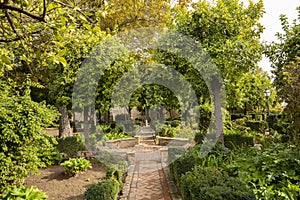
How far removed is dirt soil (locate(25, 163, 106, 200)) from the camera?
5680mm

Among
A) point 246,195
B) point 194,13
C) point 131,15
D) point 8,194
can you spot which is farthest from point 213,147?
point 131,15

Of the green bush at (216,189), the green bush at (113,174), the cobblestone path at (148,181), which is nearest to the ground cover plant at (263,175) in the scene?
the green bush at (216,189)

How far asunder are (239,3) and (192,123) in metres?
10.2

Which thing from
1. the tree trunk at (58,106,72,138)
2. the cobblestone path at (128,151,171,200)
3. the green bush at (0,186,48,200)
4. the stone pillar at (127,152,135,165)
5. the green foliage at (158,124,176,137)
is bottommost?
the cobblestone path at (128,151,171,200)

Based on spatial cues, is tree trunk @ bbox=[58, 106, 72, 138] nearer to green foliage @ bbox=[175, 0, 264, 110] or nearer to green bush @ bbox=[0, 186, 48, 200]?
green foliage @ bbox=[175, 0, 264, 110]

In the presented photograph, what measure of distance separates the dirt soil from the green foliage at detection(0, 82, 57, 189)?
819 mm

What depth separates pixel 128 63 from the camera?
30.0ft

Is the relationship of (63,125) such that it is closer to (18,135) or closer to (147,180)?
(147,180)

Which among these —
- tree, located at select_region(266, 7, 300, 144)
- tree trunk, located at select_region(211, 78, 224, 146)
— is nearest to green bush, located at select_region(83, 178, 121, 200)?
tree, located at select_region(266, 7, 300, 144)

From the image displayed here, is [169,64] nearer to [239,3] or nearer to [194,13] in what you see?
[194,13]

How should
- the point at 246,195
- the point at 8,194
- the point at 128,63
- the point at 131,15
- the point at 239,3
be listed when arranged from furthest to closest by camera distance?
1. the point at 131,15
2. the point at 128,63
3. the point at 239,3
4. the point at 8,194
5. the point at 246,195

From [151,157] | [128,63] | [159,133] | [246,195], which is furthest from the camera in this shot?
[159,133]

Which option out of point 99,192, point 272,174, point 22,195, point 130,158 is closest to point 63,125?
point 130,158

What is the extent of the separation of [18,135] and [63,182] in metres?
2.00
